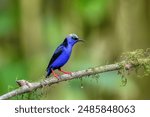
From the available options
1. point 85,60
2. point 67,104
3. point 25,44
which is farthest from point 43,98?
point 25,44

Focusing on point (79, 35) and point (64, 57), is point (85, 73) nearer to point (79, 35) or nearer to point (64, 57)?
point (64, 57)

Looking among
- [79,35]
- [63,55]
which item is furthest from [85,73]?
[79,35]

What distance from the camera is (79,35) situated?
5434 millimetres

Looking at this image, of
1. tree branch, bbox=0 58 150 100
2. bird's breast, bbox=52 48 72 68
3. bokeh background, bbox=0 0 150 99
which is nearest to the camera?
tree branch, bbox=0 58 150 100

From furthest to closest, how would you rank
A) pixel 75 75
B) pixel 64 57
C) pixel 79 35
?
pixel 79 35, pixel 64 57, pixel 75 75

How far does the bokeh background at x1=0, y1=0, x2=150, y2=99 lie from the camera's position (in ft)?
18.0

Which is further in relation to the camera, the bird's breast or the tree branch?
the bird's breast

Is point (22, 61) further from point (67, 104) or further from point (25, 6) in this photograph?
point (67, 104)

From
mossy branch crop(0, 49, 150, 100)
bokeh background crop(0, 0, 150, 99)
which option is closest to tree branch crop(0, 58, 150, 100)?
mossy branch crop(0, 49, 150, 100)

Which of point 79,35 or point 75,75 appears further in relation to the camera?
point 79,35

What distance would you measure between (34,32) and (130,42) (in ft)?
2.20

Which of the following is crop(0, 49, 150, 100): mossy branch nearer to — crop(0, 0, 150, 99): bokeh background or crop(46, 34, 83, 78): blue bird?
crop(46, 34, 83, 78): blue bird

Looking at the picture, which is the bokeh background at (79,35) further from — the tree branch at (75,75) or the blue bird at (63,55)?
the tree branch at (75,75)

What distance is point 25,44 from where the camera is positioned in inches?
226
